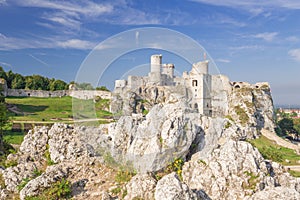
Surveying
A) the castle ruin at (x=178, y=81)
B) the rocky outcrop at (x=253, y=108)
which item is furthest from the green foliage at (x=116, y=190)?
the rocky outcrop at (x=253, y=108)

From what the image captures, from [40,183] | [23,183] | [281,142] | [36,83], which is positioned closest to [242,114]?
[281,142]

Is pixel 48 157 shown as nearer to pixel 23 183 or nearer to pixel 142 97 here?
pixel 23 183

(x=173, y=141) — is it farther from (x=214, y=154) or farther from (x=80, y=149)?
(x=80, y=149)

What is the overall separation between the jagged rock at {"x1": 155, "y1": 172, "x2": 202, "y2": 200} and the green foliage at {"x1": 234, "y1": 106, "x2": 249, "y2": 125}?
48494 mm

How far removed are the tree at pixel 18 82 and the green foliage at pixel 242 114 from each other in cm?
5615

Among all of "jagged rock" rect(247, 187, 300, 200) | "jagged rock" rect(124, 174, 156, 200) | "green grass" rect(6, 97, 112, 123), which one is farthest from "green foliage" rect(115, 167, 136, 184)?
"jagged rock" rect(247, 187, 300, 200)

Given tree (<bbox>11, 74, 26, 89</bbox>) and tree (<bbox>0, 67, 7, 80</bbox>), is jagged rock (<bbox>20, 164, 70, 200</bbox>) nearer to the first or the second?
tree (<bbox>11, 74, 26, 89</bbox>)

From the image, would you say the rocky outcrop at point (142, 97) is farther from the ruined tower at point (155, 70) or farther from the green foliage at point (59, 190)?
the green foliage at point (59, 190)

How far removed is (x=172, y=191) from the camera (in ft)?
23.3

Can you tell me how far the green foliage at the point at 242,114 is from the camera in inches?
2109

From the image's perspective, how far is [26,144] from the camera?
38.8ft

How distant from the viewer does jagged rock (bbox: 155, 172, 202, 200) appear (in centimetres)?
707

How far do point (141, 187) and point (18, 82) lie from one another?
76777 mm

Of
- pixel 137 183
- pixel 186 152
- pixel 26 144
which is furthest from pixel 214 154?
pixel 26 144
